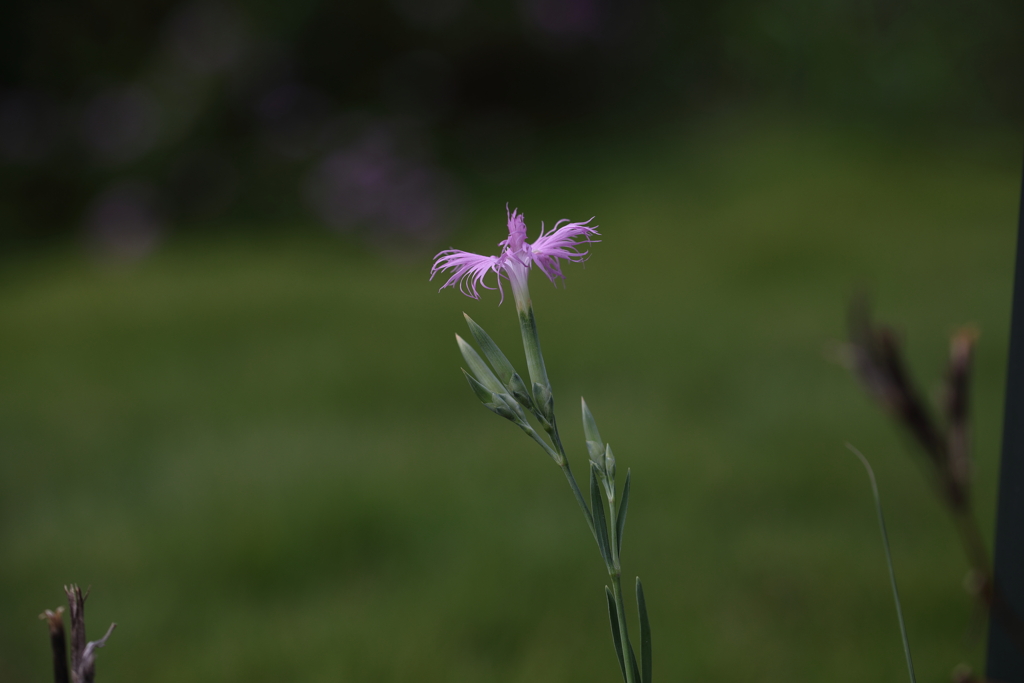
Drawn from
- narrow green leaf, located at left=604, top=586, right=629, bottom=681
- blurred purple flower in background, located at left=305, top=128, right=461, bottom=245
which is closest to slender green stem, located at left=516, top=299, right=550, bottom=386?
narrow green leaf, located at left=604, top=586, right=629, bottom=681

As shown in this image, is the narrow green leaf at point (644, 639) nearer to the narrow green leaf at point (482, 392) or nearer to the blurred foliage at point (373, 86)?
the narrow green leaf at point (482, 392)

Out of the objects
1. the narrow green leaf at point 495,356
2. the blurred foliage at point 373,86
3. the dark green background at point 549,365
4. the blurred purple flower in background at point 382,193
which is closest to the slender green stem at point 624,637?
the narrow green leaf at point 495,356

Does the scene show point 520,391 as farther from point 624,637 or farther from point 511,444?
point 511,444

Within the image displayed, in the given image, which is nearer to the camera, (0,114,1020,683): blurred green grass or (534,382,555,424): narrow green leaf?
(534,382,555,424): narrow green leaf

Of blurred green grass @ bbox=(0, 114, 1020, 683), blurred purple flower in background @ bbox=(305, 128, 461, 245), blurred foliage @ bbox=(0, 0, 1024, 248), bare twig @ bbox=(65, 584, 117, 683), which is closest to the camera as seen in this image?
bare twig @ bbox=(65, 584, 117, 683)

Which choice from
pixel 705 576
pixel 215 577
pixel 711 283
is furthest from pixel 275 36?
pixel 705 576

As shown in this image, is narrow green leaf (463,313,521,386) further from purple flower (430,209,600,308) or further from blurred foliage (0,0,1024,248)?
blurred foliage (0,0,1024,248)

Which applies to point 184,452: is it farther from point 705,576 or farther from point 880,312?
point 880,312

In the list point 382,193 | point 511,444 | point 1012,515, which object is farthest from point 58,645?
point 382,193
